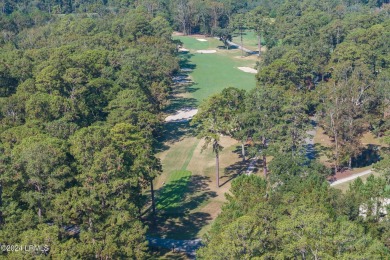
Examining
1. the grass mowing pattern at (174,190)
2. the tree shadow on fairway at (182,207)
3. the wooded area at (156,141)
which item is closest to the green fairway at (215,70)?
the wooded area at (156,141)

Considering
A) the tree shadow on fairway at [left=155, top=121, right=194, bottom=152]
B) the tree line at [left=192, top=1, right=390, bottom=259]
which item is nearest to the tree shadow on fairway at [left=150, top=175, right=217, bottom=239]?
the tree line at [left=192, top=1, right=390, bottom=259]

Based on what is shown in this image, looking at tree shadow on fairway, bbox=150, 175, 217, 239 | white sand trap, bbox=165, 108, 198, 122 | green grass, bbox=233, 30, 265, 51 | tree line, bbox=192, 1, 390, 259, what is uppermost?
green grass, bbox=233, 30, 265, 51

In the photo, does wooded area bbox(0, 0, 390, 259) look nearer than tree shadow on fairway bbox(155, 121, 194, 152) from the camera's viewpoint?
Yes

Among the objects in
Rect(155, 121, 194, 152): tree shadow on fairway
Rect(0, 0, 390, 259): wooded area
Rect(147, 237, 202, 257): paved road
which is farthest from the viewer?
Rect(155, 121, 194, 152): tree shadow on fairway

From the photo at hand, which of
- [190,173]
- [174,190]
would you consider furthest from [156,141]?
[174,190]

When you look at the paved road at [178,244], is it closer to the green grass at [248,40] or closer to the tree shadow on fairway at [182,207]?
the tree shadow on fairway at [182,207]

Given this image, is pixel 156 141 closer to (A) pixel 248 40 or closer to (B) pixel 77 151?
(B) pixel 77 151

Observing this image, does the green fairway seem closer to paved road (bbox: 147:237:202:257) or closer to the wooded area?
the wooded area
